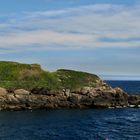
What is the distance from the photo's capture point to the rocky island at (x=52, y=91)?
509ft

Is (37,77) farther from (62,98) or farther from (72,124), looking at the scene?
(72,124)

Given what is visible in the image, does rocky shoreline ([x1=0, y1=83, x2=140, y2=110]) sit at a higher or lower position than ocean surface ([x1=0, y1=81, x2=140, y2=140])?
higher

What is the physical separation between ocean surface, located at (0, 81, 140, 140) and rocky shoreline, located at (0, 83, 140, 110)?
7.03 m

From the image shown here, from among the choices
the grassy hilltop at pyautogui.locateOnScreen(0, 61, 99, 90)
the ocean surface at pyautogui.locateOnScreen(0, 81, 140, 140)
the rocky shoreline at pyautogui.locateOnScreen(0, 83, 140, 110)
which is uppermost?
the grassy hilltop at pyautogui.locateOnScreen(0, 61, 99, 90)

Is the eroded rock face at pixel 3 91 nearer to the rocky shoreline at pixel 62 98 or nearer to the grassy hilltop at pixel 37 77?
the rocky shoreline at pixel 62 98

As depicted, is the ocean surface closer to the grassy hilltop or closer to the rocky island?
the rocky island

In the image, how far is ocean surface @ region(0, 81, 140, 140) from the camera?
102 meters

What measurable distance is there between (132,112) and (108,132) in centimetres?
4546

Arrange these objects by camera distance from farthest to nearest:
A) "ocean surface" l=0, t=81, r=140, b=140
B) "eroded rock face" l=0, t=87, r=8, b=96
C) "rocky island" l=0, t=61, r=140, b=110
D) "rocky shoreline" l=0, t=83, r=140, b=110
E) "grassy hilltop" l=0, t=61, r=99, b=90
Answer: "grassy hilltop" l=0, t=61, r=99, b=90
"rocky island" l=0, t=61, r=140, b=110
"eroded rock face" l=0, t=87, r=8, b=96
"rocky shoreline" l=0, t=83, r=140, b=110
"ocean surface" l=0, t=81, r=140, b=140

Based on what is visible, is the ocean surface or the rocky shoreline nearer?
the ocean surface

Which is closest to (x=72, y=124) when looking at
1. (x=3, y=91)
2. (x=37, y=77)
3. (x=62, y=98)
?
(x=62, y=98)

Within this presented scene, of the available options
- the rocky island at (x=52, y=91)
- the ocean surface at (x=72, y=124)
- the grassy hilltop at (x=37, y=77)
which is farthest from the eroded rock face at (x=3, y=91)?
the ocean surface at (x=72, y=124)

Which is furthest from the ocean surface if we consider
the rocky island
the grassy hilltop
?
the grassy hilltop

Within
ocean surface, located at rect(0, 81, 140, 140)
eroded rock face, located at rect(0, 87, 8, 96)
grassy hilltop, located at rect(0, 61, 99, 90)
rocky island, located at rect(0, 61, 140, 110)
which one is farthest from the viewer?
grassy hilltop, located at rect(0, 61, 99, 90)
